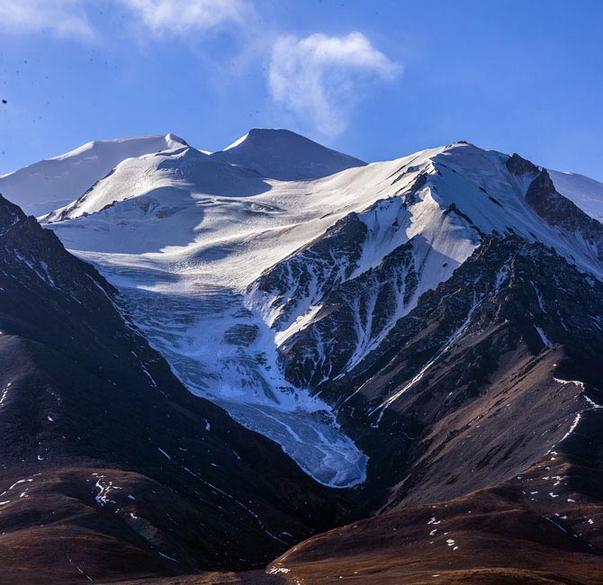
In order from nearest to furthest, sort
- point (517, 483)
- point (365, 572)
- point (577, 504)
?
point (365, 572), point (577, 504), point (517, 483)

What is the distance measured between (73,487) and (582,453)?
266ft

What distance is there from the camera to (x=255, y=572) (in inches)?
5930

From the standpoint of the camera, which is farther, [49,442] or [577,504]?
[49,442]

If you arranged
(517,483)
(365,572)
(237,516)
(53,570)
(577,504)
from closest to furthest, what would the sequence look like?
(53,570)
(365,572)
(577,504)
(517,483)
(237,516)

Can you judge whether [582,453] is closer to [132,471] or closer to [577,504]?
[577,504]

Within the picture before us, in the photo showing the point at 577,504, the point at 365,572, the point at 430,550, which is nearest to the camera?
the point at 365,572

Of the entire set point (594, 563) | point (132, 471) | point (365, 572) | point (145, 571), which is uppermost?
point (132, 471)

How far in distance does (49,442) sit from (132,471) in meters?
14.5

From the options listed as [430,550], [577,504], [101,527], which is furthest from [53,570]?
[577,504]

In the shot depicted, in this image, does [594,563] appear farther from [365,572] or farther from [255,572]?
[255,572]

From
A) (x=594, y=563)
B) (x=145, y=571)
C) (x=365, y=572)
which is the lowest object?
(x=594, y=563)

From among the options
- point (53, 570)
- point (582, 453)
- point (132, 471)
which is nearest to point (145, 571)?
point (53, 570)

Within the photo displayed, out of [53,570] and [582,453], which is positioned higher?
[53,570]

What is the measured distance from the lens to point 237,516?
18750cm
